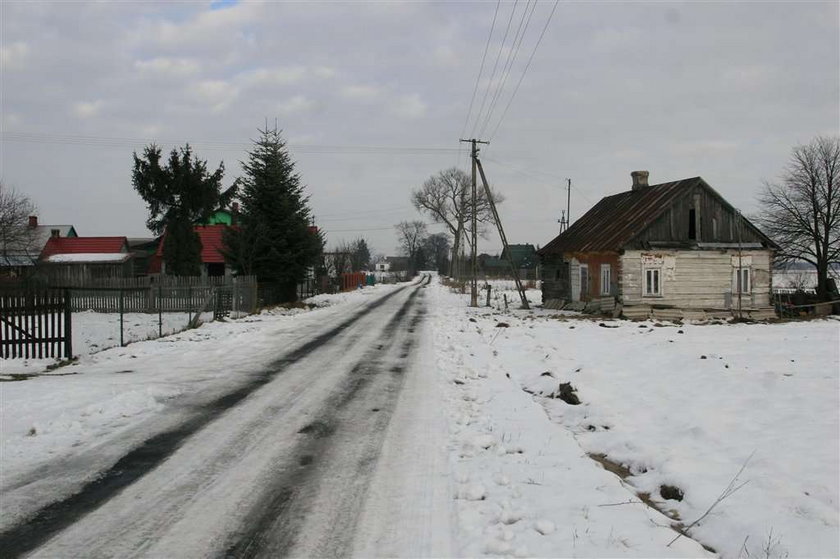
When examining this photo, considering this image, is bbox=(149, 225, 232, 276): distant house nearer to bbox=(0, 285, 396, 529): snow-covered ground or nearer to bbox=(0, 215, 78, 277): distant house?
bbox=(0, 215, 78, 277): distant house

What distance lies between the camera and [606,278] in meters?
26.6

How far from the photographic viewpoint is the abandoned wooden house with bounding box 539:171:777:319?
82.3ft

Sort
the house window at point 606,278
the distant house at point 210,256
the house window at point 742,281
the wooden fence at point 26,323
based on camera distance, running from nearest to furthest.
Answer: the wooden fence at point 26,323 < the house window at point 606,278 < the house window at point 742,281 < the distant house at point 210,256

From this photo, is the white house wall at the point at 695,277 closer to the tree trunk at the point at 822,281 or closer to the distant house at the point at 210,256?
the tree trunk at the point at 822,281

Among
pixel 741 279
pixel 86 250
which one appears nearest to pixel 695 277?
pixel 741 279

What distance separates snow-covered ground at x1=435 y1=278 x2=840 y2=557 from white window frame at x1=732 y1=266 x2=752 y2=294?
46.4ft

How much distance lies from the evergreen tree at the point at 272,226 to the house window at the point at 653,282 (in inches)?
649

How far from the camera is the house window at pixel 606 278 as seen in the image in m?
26.3

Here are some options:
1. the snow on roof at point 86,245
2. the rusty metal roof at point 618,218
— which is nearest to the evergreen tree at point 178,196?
the snow on roof at point 86,245

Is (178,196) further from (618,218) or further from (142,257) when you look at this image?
(618,218)

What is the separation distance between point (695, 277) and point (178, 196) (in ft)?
106

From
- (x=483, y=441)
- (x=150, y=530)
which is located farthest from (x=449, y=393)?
(x=150, y=530)

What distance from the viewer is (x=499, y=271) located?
10944 cm

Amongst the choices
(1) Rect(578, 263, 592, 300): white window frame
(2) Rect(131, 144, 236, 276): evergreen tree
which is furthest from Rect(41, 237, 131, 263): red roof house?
(1) Rect(578, 263, 592, 300): white window frame
